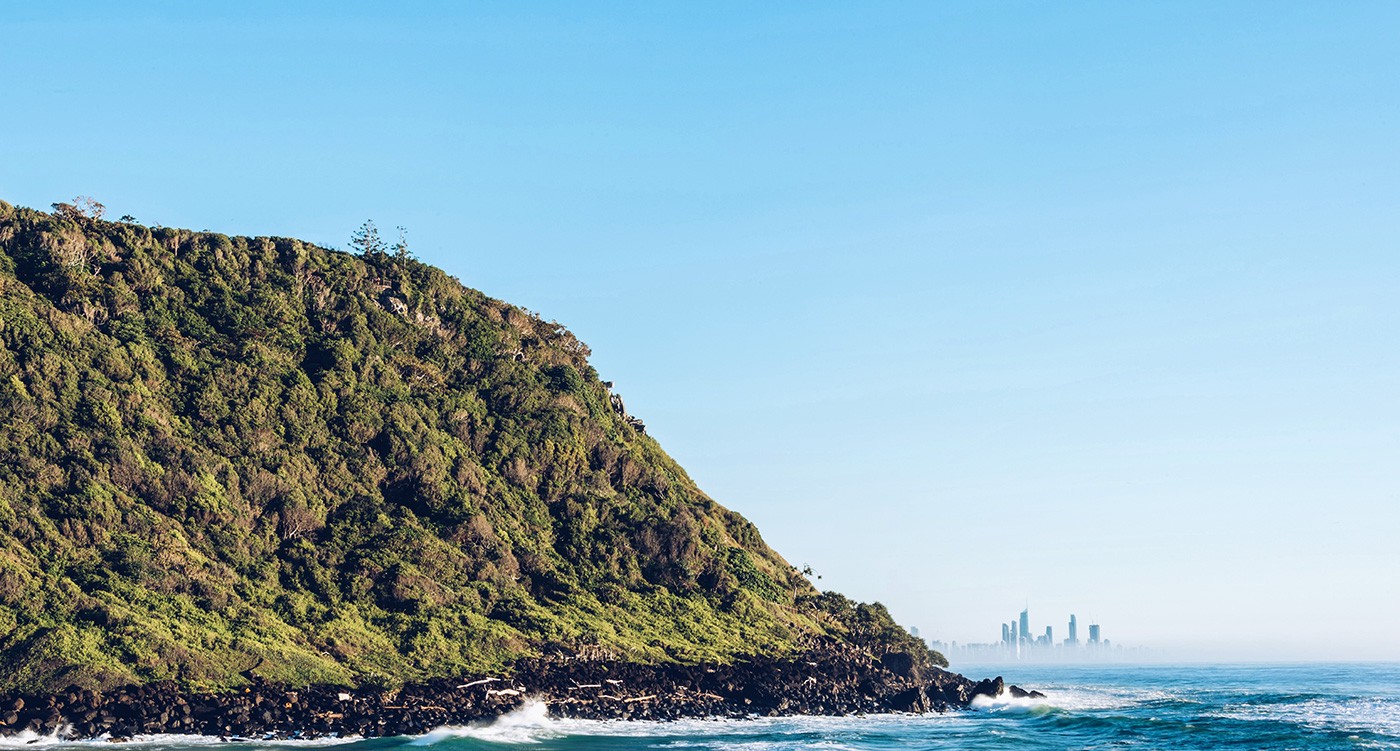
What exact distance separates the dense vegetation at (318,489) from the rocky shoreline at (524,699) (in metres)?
2.03

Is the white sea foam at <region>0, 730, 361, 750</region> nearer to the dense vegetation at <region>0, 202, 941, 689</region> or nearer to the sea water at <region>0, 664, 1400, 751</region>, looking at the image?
the sea water at <region>0, 664, 1400, 751</region>

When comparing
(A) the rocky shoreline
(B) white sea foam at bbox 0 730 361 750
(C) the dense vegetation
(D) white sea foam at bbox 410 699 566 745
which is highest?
(C) the dense vegetation

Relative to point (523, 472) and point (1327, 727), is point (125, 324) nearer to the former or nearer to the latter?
point (523, 472)

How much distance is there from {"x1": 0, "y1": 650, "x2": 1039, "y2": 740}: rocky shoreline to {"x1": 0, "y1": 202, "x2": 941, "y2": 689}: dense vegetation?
2035 mm

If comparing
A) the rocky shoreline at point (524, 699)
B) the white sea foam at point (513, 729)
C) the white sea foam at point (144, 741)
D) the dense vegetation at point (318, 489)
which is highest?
the dense vegetation at point (318, 489)

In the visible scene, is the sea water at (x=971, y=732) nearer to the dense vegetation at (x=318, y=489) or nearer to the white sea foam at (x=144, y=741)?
the white sea foam at (x=144, y=741)

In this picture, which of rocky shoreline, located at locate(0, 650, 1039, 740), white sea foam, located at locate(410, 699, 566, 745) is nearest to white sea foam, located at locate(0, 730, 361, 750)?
rocky shoreline, located at locate(0, 650, 1039, 740)

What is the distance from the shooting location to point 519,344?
97.7 m

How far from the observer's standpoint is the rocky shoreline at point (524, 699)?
54.6 m

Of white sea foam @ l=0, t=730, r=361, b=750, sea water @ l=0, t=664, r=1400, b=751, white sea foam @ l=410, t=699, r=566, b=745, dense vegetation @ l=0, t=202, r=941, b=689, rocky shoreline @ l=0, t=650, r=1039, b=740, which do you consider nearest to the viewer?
white sea foam @ l=0, t=730, r=361, b=750

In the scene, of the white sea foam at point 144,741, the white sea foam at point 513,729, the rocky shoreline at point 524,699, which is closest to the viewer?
the white sea foam at point 144,741

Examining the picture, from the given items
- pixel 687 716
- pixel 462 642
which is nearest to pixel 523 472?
pixel 462 642

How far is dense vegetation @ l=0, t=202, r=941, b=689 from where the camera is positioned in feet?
211

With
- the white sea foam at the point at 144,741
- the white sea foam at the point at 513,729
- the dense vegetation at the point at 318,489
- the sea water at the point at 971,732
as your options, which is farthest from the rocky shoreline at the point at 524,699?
the dense vegetation at the point at 318,489
